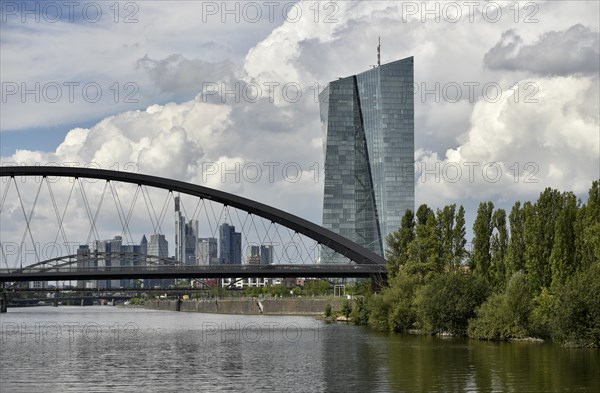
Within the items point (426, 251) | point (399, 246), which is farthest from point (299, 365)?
point (399, 246)

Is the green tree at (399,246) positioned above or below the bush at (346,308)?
above

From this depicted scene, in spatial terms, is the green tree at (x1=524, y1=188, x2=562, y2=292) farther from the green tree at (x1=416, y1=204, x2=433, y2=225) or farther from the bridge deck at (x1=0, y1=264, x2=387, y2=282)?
the bridge deck at (x1=0, y1=264, x2=387, y2=282)

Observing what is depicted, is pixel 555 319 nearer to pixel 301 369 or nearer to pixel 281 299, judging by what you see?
pixel 301 369

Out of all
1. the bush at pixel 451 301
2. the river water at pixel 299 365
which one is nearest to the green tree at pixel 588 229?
the river water at pixel 299 365

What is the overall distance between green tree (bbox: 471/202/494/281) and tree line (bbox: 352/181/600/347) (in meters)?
0.08

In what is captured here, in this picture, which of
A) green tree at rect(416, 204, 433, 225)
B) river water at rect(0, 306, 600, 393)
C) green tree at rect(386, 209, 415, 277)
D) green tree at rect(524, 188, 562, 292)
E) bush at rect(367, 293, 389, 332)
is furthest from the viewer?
green tree at rect(386, 209, 415, 277)

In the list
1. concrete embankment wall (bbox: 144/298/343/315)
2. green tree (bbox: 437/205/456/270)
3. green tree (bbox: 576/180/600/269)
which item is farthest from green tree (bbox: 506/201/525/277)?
concrete embankment wall (bbox: 144/298/343/315)

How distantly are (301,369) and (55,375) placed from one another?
40.0 ft

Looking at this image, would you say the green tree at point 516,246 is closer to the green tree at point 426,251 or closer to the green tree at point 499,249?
the green tree at point 499,249

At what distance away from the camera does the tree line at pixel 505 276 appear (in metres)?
62.0

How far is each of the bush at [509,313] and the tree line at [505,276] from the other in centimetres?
6

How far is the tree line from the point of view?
204ft

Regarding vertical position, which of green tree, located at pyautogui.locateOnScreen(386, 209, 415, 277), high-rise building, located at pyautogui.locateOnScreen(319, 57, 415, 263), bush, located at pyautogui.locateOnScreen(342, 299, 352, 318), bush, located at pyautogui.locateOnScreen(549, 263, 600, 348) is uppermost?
high-rise building, located at pyautogui.locateOnScreen(319, 57, 415, 263)

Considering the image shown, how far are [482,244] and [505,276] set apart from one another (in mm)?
4601
